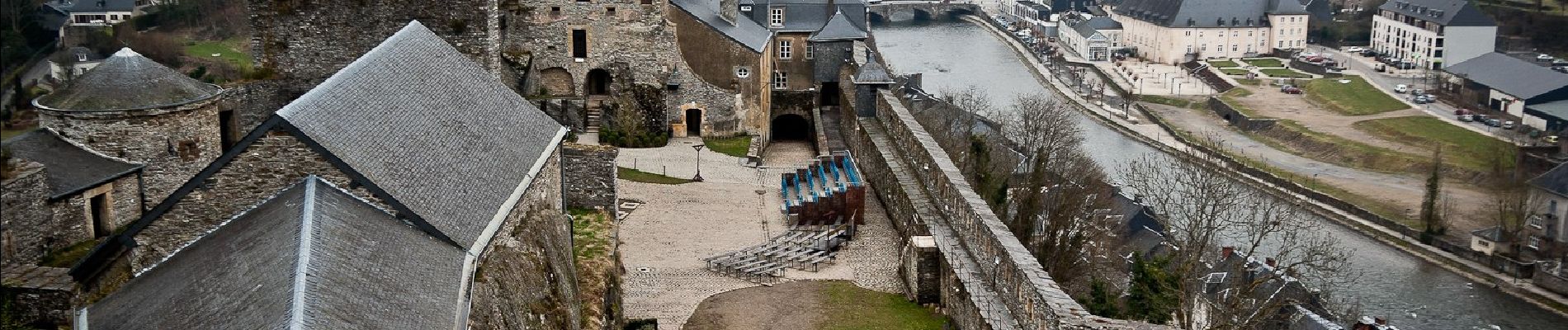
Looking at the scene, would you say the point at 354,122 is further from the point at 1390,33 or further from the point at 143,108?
the point at 1390,33

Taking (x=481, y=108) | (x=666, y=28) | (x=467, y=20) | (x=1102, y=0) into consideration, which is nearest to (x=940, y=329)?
(x=481, y=108)

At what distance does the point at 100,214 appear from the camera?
1891 centimetres

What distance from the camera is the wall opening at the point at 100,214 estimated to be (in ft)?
60.4

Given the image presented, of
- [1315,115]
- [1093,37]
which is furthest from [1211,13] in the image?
[1315,115]

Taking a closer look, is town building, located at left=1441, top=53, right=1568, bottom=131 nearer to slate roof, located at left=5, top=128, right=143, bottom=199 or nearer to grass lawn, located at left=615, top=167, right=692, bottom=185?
grass lawn, located at left=615, top=167, right=692, bottom=185

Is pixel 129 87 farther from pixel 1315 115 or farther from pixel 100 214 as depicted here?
pixel 1315 115

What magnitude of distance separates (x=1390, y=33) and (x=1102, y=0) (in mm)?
28356

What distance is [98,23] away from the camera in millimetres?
20328

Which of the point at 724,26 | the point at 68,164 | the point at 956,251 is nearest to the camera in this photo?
the point at 68,164

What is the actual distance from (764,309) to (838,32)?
71.6 ft

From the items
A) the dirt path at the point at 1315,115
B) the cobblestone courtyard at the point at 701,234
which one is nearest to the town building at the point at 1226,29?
the dirt path at the point at 1315,115

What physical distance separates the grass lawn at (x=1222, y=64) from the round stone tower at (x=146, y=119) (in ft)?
268

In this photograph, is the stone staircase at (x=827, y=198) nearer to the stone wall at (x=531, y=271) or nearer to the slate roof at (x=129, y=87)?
the stone wall at (x=531, y=271)

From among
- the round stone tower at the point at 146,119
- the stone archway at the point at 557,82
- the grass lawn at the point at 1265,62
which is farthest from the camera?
the grass lawn at the point at 1265,62
